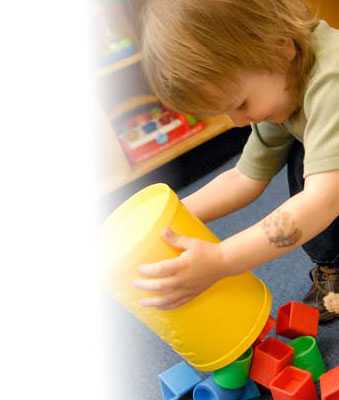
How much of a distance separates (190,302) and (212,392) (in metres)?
0.17

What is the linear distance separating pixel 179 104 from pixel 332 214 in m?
0.23

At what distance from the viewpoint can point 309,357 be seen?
0.82 meters

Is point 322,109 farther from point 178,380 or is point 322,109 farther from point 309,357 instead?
point 178,380

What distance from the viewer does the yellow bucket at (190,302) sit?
74 centimetres

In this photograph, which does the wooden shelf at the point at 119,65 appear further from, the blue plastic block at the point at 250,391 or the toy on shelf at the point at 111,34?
the blue plastic block at the point at 250,391

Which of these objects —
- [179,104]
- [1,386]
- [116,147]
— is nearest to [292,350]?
[179,104]

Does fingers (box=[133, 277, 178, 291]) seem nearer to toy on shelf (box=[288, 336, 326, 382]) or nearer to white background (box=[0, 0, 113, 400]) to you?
toy on shelf (box=[288, 336, 326, 382])

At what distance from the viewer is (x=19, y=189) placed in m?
1.53

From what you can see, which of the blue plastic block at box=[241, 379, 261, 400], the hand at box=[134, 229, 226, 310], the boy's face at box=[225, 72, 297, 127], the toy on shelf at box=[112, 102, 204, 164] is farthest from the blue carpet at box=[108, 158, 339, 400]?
the toy on shelf at box=[112, 102, 204, 164]

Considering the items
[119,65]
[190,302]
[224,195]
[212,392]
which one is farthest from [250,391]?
[119,65]

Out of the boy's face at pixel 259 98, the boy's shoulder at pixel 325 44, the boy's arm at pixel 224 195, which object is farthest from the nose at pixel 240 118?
the boy's arm at pixel 224 195

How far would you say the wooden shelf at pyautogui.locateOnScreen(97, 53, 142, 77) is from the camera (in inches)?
61.9

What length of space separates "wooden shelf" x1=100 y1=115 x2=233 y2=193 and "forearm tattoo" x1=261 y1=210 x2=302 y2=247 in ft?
3.08

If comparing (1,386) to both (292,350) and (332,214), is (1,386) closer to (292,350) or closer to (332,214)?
(292,350)
